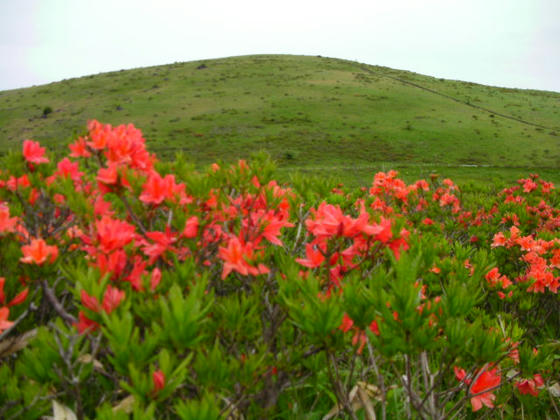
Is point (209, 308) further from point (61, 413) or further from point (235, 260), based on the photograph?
point (61, 413)

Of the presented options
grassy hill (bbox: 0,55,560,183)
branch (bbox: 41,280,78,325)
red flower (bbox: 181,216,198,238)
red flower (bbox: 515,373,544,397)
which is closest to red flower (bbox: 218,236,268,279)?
red flower (bbox: 181,216,198,238)

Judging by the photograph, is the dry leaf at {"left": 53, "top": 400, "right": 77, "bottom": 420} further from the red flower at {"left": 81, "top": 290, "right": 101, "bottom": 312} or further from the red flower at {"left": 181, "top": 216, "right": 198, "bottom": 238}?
the red flower at {"left": 181, "top": 216, "right": 198, "bottom": 238}

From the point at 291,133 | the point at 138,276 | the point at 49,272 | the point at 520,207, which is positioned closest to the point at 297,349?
the point at 138,276

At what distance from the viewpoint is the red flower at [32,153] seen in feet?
5.81

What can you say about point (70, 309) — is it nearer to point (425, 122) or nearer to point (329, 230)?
point (329, 230)

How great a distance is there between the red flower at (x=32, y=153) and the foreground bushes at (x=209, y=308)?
0.01 meters

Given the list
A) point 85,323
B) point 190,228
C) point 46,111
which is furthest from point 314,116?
point 85,323

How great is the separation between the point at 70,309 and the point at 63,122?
50.3m

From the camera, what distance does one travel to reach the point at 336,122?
135ft

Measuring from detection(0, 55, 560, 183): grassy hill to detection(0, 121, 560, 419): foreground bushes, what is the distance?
21579 mm

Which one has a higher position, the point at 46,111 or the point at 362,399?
the point at 46,111

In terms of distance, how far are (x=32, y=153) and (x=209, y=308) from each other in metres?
1.29

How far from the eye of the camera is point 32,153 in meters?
1.81

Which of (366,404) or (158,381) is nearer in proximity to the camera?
(158,381)
